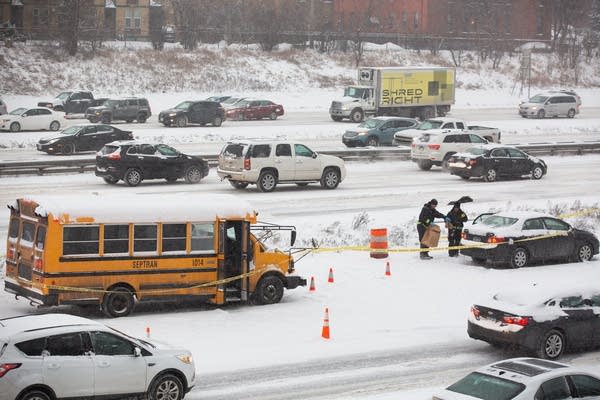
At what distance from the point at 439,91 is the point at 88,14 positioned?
3283cm

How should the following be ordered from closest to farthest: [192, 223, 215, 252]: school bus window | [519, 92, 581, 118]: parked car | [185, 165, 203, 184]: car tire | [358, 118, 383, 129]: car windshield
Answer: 1. [192, 223, 215, 252]: school bus window
2. [185, 165, 203, 184]: car tire
3. [358, 118, 383, 129]: car windshield
4. [519, 92, 581, 118]: parked car

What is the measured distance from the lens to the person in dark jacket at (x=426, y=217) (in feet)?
86.4

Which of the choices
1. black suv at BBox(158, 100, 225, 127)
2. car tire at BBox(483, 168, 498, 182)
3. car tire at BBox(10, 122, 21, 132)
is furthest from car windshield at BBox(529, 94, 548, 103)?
car tire at BBox(10, 122, 21, 132)

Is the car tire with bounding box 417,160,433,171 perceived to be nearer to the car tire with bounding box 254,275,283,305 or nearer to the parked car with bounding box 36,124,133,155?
the parked car with bounding box 36,124,133,155

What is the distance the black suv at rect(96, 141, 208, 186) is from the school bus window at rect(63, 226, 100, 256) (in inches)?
631

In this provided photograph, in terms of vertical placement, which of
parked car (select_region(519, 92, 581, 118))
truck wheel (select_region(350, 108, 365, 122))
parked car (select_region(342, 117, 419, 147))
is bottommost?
parked car (select_region(342, 117, 419, 147))

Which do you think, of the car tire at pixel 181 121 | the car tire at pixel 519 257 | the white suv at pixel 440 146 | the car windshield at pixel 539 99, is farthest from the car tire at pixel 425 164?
the car windshield at pixel 539 99

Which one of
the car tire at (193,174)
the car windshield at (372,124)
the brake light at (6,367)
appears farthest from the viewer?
the car windshield at (372,124)

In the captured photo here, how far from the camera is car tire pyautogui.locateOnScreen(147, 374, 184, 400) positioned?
14344 millimetres

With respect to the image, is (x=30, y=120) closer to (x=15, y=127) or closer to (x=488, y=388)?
(x=15, y=127)

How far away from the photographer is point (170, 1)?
322 feet

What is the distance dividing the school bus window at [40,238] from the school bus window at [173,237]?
7.51 ft

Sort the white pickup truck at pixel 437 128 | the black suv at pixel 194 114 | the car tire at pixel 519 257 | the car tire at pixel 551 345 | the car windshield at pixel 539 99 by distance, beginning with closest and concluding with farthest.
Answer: the car tire at pixel 551 345, the car tire at pixel 519 257, the white pickup truck at pixel 437 128, the black suv at pixel 194 114, the car windshield at pixel 539 99

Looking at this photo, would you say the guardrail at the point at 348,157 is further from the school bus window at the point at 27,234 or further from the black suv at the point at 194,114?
the school bus window at the point at 27,234
